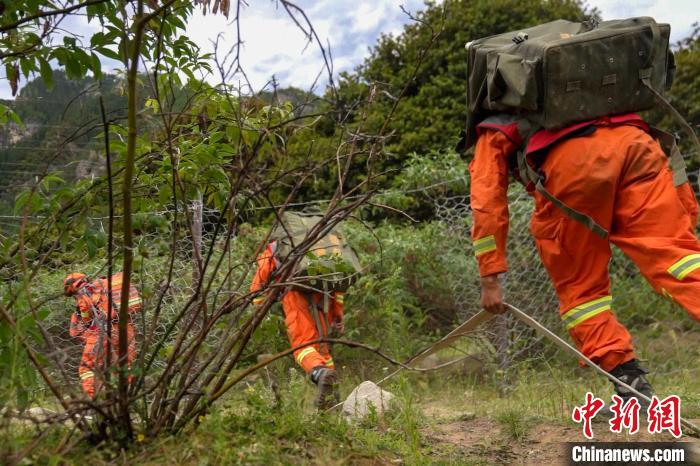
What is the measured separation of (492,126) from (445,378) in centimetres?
330

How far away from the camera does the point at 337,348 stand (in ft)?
22.3

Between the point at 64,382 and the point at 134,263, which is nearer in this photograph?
the point at 64,382

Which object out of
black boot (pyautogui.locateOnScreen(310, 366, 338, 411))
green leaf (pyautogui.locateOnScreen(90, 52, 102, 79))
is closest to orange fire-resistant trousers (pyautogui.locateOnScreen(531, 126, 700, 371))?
black boot (pyautogui.locateOnScreen(310, 366, 338, 411))

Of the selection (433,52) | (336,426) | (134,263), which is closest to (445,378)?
(336,426)

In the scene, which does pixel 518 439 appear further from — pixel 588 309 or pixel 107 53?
pixel 107 53

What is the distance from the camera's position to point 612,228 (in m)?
3.56

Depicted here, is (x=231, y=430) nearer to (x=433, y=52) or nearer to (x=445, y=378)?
(x=445, y=378)

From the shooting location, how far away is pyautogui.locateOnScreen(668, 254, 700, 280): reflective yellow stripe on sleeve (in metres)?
3.08

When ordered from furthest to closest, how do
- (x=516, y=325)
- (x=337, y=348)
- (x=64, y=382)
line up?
(x=337, y=348), (x=516, y=325), (x=64, y=382)

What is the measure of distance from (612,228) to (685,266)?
0.51 metres

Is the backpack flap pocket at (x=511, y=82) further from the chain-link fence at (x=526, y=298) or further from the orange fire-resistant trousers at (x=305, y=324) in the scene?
the chain-link fence at (x=526, y=298)

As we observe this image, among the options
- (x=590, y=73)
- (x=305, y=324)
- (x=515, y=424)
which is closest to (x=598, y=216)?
(x=590, y=73)

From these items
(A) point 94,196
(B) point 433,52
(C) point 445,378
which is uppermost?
(B) point 433,52

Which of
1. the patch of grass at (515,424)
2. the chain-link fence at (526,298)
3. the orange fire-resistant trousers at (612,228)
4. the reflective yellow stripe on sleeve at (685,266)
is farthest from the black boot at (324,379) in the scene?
the reflective yellow stripe on sleeve at (685,266)
